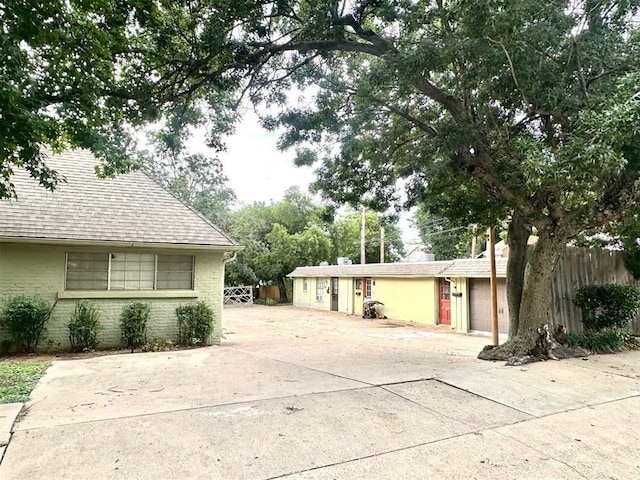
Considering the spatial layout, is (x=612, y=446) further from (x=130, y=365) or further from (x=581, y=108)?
(x=130, y=365)

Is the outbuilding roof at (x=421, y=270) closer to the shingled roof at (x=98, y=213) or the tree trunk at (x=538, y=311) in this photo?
the tree trunk at (x=538, y=311)

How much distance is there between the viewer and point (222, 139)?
28.1 ft

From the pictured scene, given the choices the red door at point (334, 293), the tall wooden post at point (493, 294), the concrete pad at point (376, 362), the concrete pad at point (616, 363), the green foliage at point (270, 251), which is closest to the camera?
the concrete pad at point (376, 362)

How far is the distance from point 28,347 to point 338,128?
28.3ft

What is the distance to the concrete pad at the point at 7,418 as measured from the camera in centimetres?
413

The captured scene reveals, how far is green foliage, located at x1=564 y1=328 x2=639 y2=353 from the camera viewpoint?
371 inches

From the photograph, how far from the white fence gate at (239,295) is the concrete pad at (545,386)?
82.4 ft

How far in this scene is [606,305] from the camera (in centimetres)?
1009

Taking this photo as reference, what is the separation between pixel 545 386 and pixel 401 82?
5.43 metres

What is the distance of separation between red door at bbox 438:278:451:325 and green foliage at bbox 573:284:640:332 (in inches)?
341

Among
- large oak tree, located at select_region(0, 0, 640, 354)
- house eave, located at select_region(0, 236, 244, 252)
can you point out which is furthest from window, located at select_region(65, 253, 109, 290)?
large oak tree, located at select_region(0, 0, 640, 354)

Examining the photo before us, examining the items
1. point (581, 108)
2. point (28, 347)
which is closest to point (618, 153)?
point (581, 108)

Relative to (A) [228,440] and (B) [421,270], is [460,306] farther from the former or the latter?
(A) [228,440]

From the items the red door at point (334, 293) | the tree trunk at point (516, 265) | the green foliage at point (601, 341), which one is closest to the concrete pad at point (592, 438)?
the tree trunk at point (516, 265)
